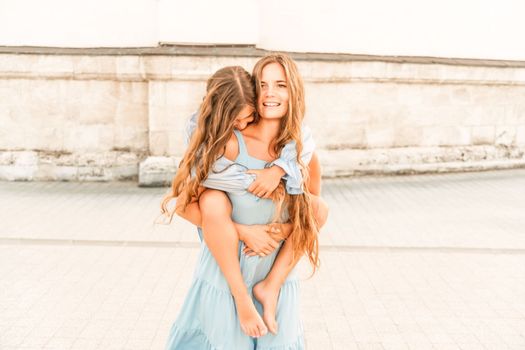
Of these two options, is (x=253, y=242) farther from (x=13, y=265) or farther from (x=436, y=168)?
(x=436, y=168)

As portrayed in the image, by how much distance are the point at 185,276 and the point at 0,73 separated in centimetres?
458

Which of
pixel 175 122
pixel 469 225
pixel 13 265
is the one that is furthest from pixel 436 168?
Answer: pixel 13 265

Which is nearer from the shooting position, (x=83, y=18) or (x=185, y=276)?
(x=185, y=276)

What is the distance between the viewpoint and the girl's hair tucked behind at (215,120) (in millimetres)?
2002

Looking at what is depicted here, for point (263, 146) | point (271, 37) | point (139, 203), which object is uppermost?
point (271, 37)

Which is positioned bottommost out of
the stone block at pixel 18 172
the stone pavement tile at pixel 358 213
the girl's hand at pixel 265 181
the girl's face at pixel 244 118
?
the stone pavement tile at pixel 358 213

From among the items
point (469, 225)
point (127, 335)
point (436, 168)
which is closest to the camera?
point (127, 335)

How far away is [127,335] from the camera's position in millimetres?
3240

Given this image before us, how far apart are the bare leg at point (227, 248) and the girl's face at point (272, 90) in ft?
1.23

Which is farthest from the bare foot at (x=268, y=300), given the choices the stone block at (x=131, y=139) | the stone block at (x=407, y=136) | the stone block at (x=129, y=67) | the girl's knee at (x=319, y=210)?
the stone block at (x=407, y=136)

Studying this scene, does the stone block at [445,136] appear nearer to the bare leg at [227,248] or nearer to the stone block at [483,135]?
the stone block at [483,135]

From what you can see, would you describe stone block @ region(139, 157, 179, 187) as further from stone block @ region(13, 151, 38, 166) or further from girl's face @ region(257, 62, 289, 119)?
girl's face @ region(257, 62, 289, 119)

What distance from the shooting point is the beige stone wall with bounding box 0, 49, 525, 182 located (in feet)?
23.1

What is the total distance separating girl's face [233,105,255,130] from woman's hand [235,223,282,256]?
1.25 feet
